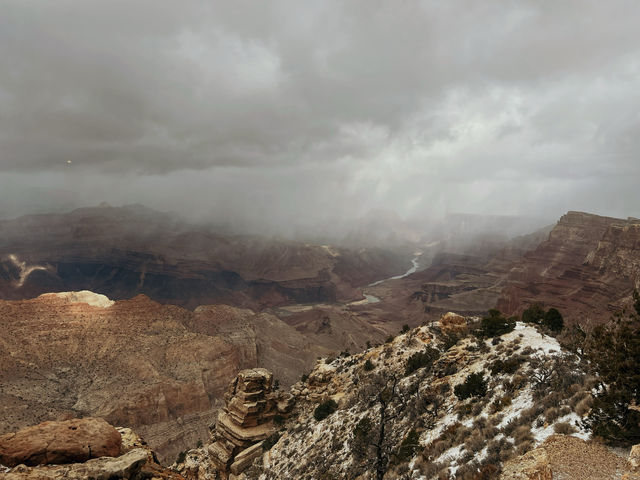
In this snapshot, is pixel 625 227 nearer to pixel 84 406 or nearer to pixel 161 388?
pixel 161 388

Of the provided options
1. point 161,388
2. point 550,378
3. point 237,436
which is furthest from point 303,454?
point 161,388

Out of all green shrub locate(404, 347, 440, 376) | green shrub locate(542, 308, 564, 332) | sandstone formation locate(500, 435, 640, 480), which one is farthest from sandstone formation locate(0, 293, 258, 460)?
sandstone formation locate(500, 435, 640, 480)

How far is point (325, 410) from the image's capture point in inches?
1145

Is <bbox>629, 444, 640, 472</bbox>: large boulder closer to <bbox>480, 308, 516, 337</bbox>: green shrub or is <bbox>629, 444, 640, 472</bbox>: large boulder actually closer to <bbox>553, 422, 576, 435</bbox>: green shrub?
<bbox>553, 422, 576, 435</bbox>: green shrub

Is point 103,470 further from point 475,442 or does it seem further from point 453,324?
point 453,324

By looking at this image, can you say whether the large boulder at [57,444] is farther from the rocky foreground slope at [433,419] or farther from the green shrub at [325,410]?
the green shrub at [325,410]

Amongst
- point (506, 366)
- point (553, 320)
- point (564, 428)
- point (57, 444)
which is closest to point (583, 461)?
point (564, 428)

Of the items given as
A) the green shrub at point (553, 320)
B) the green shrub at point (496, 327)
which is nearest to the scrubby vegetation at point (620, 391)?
the green shrub at point (496, 327)

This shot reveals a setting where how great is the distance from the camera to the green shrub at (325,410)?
28.9 m

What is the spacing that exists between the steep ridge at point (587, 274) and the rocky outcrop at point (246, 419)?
7646 cm

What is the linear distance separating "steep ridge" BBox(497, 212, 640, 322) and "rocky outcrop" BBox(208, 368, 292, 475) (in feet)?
251

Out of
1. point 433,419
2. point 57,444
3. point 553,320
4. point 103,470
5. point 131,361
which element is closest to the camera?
point 103,470

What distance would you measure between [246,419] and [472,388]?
26.8 m

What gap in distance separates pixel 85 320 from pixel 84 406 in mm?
35805
